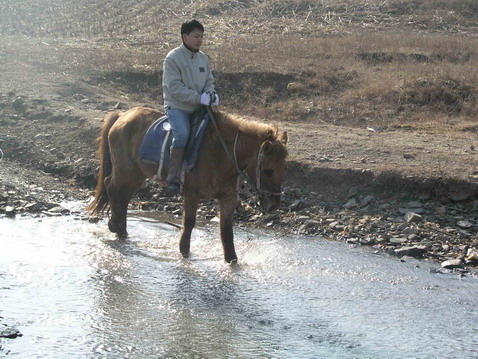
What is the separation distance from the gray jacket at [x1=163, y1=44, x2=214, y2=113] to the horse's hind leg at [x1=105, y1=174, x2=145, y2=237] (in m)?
1.44

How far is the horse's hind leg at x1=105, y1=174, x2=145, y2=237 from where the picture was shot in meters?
9.56

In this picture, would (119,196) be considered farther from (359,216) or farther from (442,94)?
(442,94)

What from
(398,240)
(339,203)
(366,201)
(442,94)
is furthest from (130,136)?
(442,94)

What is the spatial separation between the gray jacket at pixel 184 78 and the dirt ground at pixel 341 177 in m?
2.71

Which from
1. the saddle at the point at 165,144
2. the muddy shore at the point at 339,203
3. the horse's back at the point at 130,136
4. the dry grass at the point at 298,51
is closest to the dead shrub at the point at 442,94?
the dry grass at the point at 298,51

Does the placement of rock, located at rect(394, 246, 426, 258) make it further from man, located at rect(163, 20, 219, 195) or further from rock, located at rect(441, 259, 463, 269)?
man, located at rect(163, 20, 219, 195)

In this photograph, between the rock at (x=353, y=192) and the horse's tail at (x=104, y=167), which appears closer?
the horse's tail at (x=104, y=167)

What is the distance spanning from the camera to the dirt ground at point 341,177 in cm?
977

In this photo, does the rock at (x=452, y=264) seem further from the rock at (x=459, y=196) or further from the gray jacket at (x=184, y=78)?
the gray jacket at (x=184, y=78)

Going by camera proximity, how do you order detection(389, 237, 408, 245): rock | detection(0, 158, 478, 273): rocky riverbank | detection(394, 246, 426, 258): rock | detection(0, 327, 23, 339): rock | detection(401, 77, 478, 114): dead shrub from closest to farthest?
detection(0, 327, 23, 339): rock → detection(394, 246, 426, 258): rock → detection(0, 158, 478, 273): rocky riverbank → detection(389, 237, 408, 245): rock → detection(401, 77, 478, 114): dead shrub

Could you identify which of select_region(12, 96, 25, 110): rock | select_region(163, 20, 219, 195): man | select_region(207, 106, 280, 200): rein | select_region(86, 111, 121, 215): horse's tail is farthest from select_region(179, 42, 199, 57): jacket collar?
select_region(12, 96, 25, 110): rock

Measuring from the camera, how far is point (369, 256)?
9.13 metres

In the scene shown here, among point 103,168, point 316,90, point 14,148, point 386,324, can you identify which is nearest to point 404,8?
point 316,90

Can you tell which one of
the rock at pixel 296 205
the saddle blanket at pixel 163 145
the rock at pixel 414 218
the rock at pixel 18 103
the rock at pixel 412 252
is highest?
the saddle blanket at pixel 163 145
